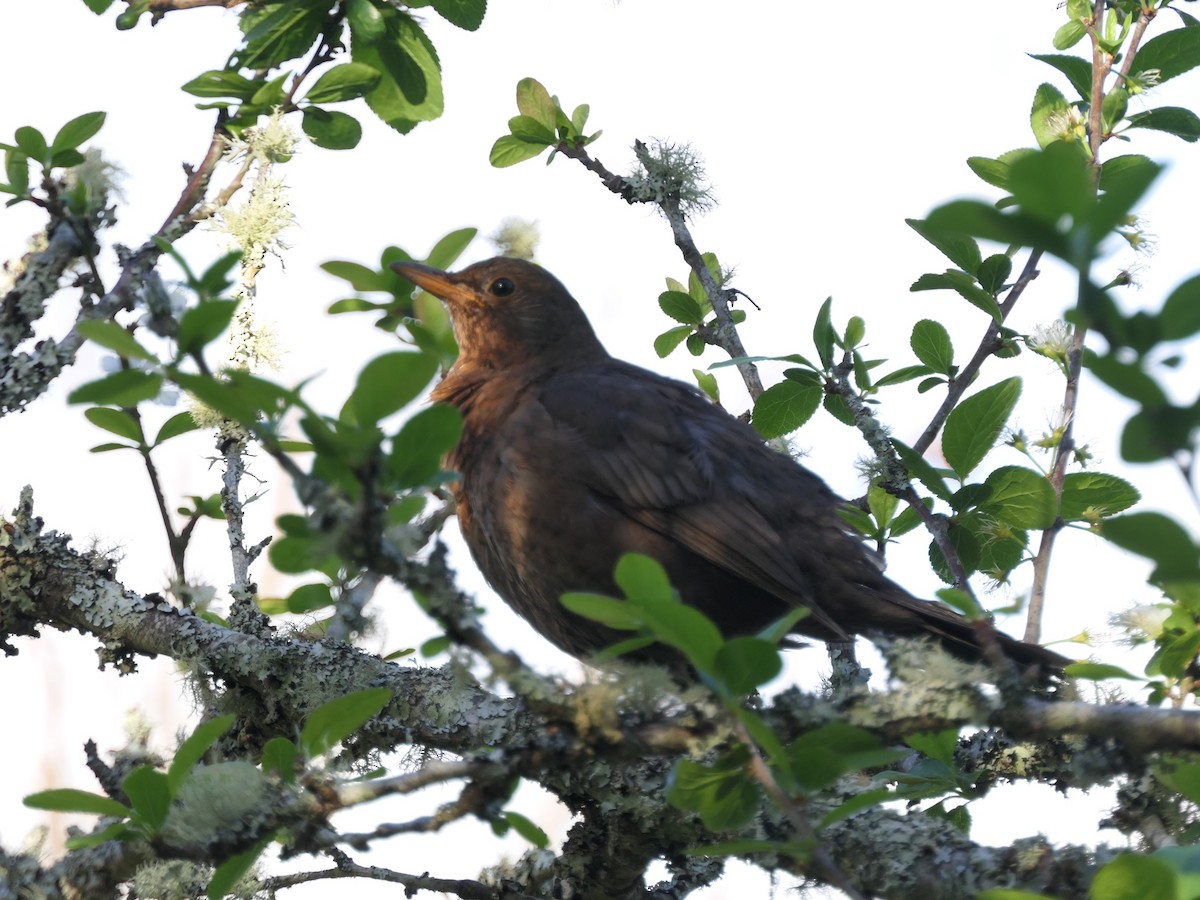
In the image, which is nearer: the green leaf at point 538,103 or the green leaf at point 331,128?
the green leaf at point 331,128

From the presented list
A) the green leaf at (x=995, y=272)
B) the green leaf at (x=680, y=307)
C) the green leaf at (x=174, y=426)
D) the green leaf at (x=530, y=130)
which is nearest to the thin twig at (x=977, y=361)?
the green leaf at (x=995, y=272)

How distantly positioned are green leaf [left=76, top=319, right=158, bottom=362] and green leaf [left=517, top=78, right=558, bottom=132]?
7.76ft

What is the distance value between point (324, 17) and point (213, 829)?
1.83 metres

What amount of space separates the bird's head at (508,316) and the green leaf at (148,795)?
2.58 m

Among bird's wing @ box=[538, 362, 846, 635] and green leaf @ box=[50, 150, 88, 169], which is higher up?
bird's wing @ box=[538, 362, 846, 635]

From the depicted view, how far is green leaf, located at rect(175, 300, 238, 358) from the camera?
147 cm

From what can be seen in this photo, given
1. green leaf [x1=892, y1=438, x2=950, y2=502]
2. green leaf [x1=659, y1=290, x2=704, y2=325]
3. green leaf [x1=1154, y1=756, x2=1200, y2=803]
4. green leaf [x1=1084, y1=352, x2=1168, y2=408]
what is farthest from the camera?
green leaf [x1=659, y1=290, x2=704, y2=325]

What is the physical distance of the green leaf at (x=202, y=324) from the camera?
1.47 meters

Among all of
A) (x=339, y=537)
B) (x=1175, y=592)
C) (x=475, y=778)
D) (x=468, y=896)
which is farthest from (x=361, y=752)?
(x=1175, y=592)

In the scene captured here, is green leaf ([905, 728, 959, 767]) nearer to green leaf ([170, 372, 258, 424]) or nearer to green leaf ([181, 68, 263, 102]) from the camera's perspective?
green leaf ([170, 372, 258, 424])

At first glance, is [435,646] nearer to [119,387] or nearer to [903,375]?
[119,387]

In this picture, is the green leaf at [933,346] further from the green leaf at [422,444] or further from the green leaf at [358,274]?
the green leaf at [422,444]

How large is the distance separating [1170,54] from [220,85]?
97.3 inches

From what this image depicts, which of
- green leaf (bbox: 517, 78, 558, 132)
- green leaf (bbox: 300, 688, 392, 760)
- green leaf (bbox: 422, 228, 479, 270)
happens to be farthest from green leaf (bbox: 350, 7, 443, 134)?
green leaf (bbox: 300, 688, 392, 760)
